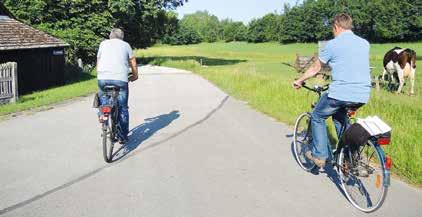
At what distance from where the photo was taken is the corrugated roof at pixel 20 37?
67.1 ft

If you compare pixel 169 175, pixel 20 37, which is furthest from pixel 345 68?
pixel 20 37

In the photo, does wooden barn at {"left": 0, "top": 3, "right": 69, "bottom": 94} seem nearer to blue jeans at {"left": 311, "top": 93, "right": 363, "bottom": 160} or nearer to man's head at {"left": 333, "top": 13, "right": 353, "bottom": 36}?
blue jeans at {"left": 311, "top": 93, "right": 363, "bottom": 160}

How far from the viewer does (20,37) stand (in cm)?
2183

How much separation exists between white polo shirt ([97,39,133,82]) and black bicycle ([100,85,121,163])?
0.64ft

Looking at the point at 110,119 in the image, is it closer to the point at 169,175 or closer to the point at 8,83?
the point at 169,175

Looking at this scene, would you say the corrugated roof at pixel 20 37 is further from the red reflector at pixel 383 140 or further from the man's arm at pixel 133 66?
the red reflector at pixel 383 140

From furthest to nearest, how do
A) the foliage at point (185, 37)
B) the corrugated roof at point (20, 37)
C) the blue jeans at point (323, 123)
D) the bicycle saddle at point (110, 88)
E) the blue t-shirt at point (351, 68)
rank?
the foliage at point (185, 37)
the corrugated roof at point (20, 37)
the bicycle saddle at point (110, 88)
the blue jeans at point (323, 123)
the blue t-shirt at point (351, 68)

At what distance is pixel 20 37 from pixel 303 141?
17497 mm

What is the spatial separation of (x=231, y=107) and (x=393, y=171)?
765cm

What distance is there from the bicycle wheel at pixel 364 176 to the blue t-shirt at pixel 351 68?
655 mm

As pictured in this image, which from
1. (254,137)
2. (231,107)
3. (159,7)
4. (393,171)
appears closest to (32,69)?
(231,107)

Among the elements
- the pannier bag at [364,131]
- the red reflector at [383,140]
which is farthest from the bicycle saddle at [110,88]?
the red reflector at [383,140]

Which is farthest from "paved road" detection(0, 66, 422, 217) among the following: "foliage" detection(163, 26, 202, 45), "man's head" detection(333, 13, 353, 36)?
"foliage" detection(163, 26, 202, 45)

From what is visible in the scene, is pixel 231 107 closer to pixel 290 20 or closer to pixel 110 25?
pixel 110 25
